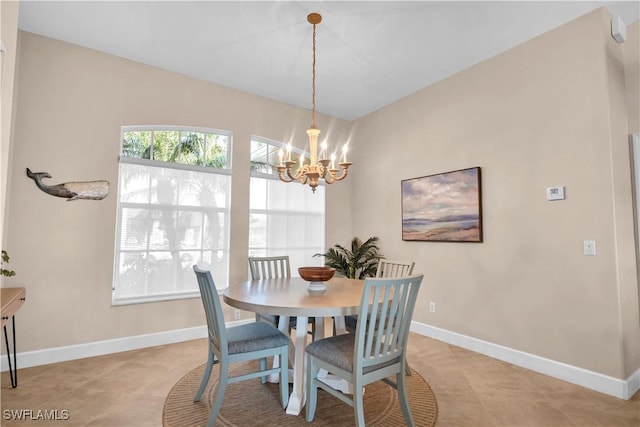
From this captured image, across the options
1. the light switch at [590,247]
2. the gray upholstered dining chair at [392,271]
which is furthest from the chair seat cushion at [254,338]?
the light switch at [590,247]

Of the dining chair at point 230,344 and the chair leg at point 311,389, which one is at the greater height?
the dining chair at point 230,344

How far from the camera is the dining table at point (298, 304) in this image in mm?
1915

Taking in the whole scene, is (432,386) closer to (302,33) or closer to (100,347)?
(100,347)

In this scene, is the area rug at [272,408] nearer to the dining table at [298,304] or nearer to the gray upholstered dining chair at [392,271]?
the dining table at [298,304]

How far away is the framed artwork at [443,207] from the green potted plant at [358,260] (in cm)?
57

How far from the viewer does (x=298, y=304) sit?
198cm

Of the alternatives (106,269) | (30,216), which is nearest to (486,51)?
(106,269)

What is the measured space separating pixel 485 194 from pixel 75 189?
13.3 feet

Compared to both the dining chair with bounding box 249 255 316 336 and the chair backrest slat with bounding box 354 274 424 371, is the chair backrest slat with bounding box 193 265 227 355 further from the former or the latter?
the chair backrest slat with bounding box 354 274 424 371

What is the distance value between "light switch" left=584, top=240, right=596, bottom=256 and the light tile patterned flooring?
1067 mm

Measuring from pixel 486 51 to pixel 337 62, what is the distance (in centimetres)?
150

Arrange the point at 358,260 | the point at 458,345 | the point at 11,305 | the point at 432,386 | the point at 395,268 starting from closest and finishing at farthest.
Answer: the point at 11,305
the point at 432,386
the point at 395,268
the point at 458,345
the point at 358,260

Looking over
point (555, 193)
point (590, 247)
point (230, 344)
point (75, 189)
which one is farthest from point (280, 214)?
point (590, 247)

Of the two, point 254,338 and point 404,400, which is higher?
point 254,338
